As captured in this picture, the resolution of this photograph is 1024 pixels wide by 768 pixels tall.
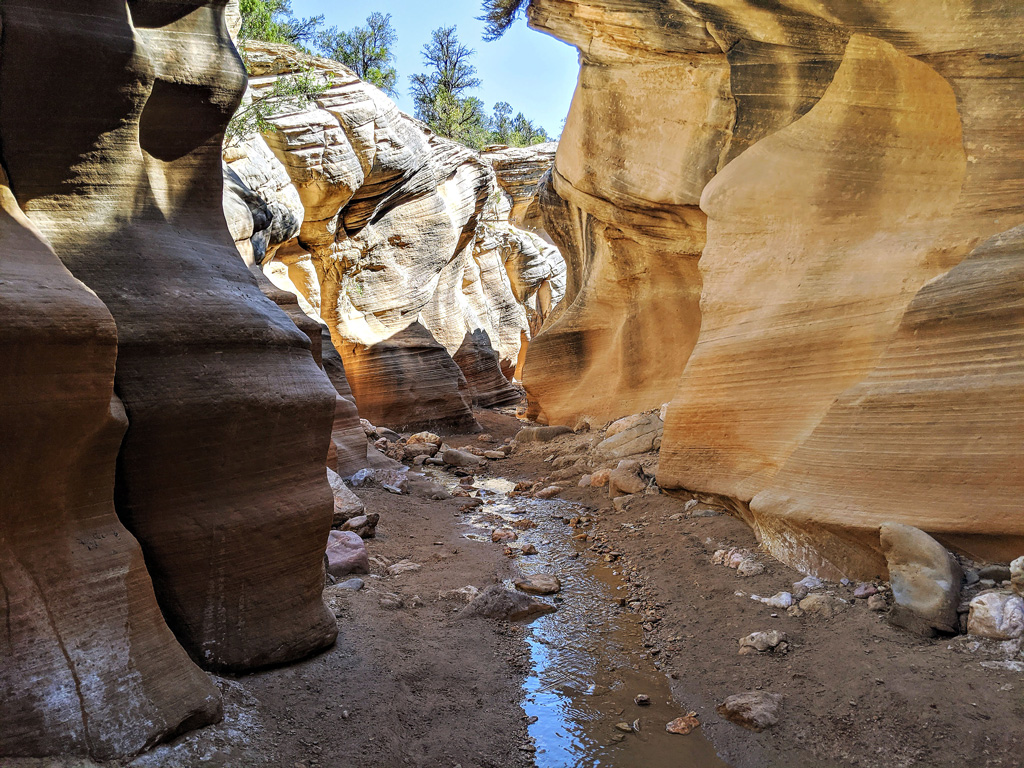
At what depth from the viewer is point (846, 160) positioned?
551 centimetres

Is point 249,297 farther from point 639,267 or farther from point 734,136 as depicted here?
point 639,267

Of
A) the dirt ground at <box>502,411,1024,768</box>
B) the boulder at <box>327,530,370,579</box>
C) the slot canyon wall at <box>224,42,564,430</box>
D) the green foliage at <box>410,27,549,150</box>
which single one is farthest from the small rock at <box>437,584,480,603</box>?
the green foliage at <box>410,27,549,150</box>

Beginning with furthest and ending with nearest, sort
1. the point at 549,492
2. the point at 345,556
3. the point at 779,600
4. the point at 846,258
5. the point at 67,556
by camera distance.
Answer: the point at 549,492 < the point at 846,258 < the point at 345,556 < the point at 779,600 < the point at 67,556

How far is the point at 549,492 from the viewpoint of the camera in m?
8.18

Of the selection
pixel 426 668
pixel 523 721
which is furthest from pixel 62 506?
pixel 523 721

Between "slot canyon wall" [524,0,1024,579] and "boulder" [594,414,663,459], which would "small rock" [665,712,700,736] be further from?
"boulder" [594,414,663,459]

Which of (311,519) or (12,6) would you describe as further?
(311,519)

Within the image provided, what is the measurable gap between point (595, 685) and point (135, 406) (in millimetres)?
2594

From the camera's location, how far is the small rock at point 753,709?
126 inches

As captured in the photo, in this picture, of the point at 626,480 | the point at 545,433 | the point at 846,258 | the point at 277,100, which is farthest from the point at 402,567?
the point at 277,100

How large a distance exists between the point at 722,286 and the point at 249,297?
4.26 meters

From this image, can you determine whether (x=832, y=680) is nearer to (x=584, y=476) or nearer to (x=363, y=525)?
(x=363, y=525)

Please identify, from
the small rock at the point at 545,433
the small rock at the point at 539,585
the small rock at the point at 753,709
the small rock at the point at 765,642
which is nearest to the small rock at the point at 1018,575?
the small rock at the point at 765,642

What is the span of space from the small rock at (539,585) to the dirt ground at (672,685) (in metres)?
0.37
